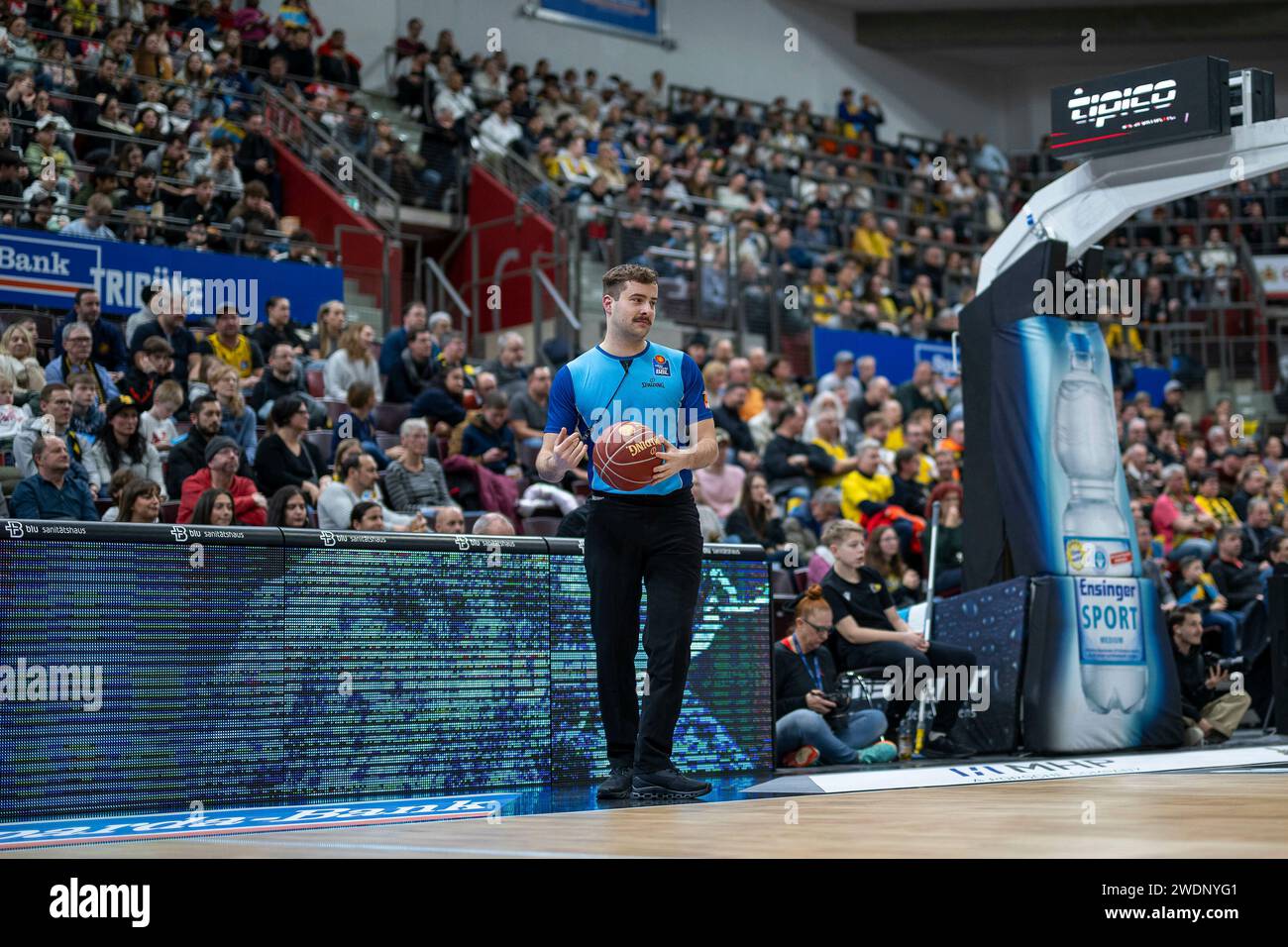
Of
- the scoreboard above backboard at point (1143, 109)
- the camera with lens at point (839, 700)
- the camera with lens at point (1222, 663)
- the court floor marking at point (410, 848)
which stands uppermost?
the scoreboard above backboard at point (1143, 109)

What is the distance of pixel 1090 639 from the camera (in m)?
9.14

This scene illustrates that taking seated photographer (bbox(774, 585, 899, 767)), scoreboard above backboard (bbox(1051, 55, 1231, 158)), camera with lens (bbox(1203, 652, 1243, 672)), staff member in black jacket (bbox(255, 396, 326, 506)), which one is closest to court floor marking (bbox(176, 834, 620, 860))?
seated photographer (bbox(774, 585, 899, 767))

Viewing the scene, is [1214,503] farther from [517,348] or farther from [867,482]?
[517,348]

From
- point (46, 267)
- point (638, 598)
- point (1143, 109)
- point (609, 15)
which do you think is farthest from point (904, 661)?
point (609, 15)

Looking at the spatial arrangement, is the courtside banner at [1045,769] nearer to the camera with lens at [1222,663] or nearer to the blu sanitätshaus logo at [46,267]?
the camera with lens at [1222,663]

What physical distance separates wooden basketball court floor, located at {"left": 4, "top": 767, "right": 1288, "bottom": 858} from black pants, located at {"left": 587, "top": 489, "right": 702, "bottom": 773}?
0.41 m

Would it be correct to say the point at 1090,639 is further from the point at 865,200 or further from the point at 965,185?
the point at 965,185

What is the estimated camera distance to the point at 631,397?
5.77 m

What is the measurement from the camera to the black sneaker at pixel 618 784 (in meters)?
5.69

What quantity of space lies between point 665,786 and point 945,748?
3990 mm

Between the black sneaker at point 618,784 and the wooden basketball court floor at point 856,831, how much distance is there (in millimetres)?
296

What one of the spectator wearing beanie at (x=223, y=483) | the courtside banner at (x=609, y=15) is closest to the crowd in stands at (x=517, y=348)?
the spectator wearing beanie at (x=223, y=483)

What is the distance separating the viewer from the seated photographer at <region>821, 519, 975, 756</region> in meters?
9.19
